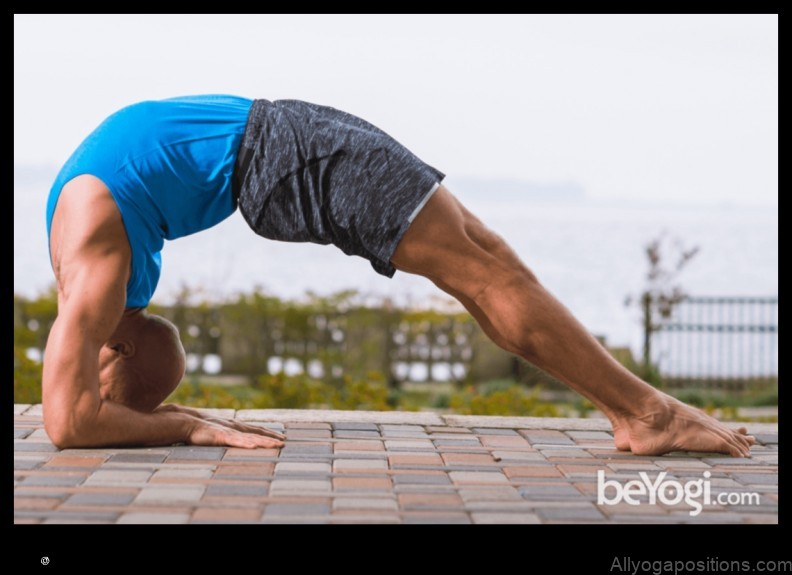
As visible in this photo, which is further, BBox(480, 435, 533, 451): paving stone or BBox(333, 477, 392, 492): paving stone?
BBox(480, 435, 533, 451): paving stone

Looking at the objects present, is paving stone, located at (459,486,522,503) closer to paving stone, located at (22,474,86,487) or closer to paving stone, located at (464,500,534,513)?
paving stone, located at (464,500,534,513)

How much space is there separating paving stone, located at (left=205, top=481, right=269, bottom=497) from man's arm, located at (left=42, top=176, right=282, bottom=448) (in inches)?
27.1

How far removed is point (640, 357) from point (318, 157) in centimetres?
734

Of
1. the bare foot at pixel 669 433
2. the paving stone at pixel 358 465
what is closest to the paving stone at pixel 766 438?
the bare foot at pixel 669 433

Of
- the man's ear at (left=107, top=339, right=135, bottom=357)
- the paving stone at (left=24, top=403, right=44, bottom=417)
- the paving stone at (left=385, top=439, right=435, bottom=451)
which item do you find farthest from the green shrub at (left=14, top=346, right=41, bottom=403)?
the paving stone at (left=385, top=439, right=435, bottom=451)

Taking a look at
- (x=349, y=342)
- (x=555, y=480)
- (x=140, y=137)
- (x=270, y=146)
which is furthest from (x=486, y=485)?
(x=349, y=342)

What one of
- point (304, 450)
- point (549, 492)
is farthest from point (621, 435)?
point (304, 450)

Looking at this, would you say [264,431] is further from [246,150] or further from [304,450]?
[246,150]

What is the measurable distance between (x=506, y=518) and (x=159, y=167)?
1670 mm

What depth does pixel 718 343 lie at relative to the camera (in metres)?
12.0

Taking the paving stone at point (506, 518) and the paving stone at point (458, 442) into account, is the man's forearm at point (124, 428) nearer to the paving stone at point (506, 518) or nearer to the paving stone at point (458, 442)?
the paving stone at point (458, 442)

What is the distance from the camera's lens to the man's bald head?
3.86 meters
